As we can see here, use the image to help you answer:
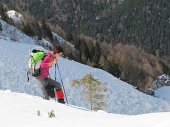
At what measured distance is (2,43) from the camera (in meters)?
29.2

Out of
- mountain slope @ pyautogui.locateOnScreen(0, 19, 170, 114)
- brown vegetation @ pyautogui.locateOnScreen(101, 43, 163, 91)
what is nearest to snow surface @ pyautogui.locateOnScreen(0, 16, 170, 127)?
mountain slope @ pyautogui.locateOnScreen(0, 19, 170, 114)

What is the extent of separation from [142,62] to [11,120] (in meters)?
78.9

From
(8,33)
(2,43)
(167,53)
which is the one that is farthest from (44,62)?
(167,53)

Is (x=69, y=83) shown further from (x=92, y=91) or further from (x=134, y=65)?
(x=134, y=65)

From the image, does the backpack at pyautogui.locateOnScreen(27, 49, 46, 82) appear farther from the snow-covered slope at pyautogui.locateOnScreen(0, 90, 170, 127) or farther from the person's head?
the snow-covered slope at pyautogui.locateOnScreen(0, 90, 170, 127)

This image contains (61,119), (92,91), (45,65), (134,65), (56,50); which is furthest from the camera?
(134,65)

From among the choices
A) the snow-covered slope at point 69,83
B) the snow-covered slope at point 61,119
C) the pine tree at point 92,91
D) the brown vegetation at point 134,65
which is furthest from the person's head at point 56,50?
the brown vegetation at point 134,65

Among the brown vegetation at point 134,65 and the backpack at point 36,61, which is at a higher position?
the backpack at point 36,61

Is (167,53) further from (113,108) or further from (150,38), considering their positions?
(113,108)

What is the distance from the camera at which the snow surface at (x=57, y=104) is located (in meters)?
4.88

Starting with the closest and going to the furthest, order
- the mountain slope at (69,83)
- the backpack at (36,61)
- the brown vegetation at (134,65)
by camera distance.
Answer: the backpack at (36,61) → the mountain slope at (69,83) → the brown vegetation at (134,65)

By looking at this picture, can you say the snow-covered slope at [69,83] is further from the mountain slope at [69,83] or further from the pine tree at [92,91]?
the pine tree at [92,91]

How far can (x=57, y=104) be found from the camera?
22.9 feet

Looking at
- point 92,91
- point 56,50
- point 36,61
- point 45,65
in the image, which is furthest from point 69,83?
point 56,50
